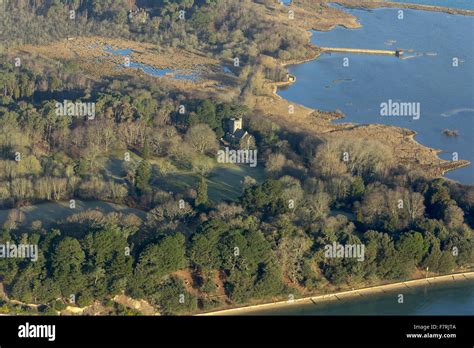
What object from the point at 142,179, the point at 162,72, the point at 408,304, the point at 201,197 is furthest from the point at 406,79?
the point at 408,304

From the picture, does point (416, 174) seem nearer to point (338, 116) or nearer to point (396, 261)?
point (396, 261)

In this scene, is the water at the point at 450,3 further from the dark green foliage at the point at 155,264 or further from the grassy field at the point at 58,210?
the dark green foliage at the point at 155,264

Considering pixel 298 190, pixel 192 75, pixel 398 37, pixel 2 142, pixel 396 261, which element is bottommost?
pixel 396 261

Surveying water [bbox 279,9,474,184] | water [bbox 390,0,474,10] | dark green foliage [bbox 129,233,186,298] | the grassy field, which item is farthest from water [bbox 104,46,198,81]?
water [bbox 390,0,474,10]

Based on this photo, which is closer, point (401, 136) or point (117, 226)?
point (117, 226)

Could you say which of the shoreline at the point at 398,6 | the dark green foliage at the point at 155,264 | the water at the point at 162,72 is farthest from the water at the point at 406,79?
the dark green foliage at the point at 155,264

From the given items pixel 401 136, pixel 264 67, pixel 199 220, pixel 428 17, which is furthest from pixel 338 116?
pixel 428 17
